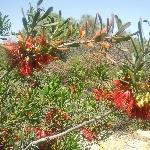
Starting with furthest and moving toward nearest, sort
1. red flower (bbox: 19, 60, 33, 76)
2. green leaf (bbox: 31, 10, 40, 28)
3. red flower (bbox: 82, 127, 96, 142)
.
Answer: red flower (bbox: 82, 127, 96, 142) < red flower (bbox: 19, 60, 33, 76) < green leaf (bbox: 31, 10, 40, 28)

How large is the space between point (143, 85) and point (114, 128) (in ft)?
33.6

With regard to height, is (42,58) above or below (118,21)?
below

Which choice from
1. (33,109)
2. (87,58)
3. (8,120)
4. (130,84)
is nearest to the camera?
(130,84)

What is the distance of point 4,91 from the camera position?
18.5 ft

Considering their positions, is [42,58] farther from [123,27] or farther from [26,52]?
[123,27]

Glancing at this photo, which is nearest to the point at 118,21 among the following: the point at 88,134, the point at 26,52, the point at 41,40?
the point at 41,40

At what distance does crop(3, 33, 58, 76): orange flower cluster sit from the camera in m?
2.57

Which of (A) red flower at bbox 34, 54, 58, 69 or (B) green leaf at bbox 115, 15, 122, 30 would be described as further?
(A) red flower at bbox 34, 54, 58, 69

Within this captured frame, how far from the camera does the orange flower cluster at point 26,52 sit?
2572 mm

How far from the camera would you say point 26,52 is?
103 inches

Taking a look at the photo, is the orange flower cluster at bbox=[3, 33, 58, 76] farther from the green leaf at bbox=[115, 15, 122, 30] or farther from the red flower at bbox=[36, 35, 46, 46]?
the green leaf at bbox=[115, 15, 122, 30]

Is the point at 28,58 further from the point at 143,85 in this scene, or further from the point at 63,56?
the point at 143,85

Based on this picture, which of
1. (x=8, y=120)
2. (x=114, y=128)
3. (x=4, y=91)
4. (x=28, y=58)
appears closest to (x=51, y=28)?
(x=28, y=58)

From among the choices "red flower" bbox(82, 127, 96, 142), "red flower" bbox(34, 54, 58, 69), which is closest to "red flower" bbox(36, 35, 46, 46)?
"red flower" bbox(34, 54, 58, 69)
